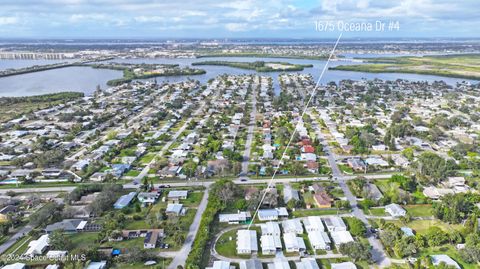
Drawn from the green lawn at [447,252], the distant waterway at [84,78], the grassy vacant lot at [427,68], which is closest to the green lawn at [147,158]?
the green lawn at [447,252]

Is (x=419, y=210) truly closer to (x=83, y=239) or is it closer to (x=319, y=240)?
(x=319, y=240)

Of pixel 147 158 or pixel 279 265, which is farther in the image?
pixel 147 158

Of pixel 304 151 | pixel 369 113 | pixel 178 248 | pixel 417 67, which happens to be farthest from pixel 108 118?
pixel 417 67

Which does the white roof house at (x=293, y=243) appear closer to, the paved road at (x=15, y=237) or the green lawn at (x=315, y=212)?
the green lawn at (x=315, y=212)

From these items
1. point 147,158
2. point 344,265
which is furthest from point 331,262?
point 147,158

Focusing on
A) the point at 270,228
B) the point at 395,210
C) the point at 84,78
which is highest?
the point at 84,78

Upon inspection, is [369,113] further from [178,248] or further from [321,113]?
[178,248]
